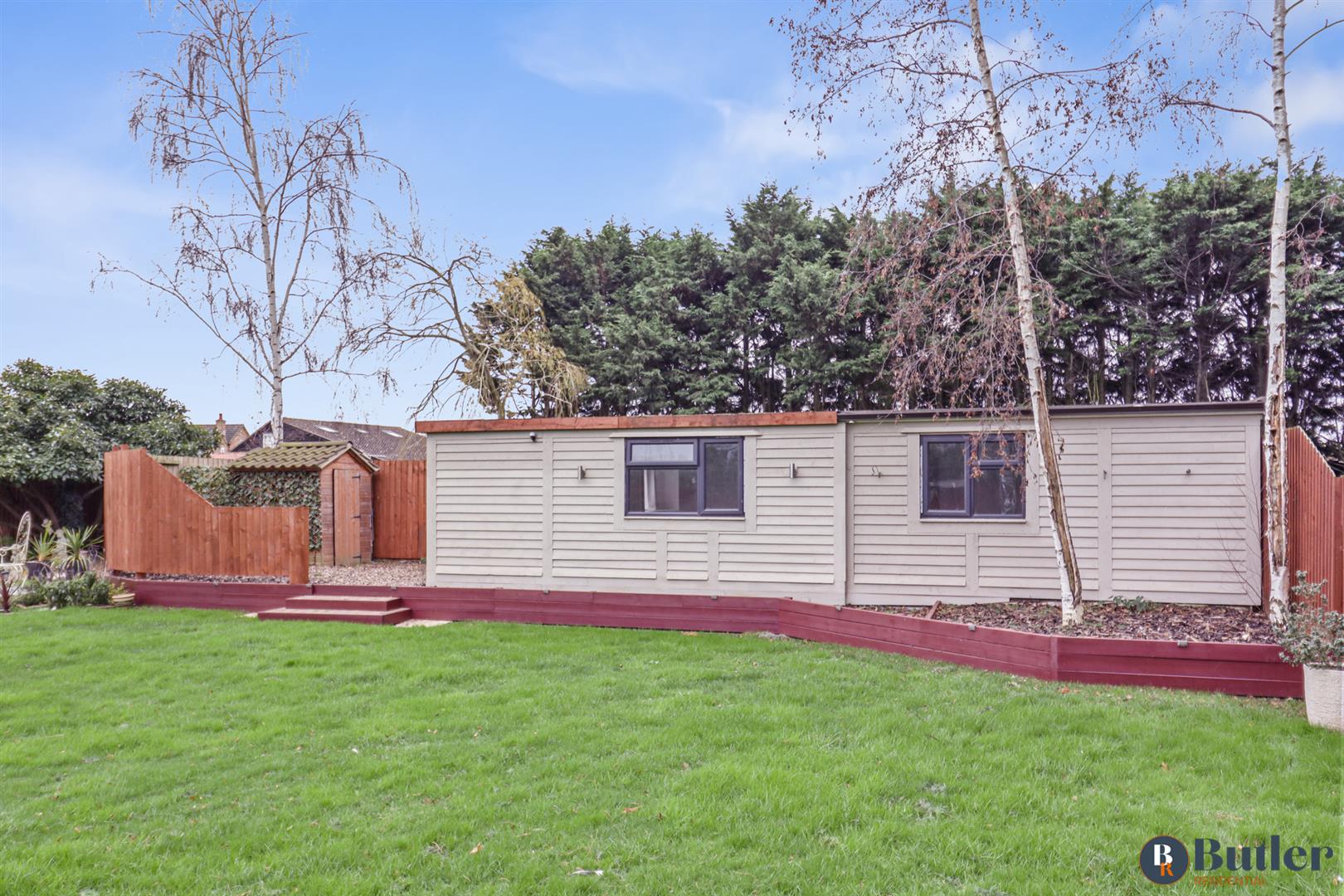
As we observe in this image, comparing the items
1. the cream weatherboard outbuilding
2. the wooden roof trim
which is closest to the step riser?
the cream weatherboard outbuilding

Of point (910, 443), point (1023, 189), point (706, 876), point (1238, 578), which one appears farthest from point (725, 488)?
point (706, 876)

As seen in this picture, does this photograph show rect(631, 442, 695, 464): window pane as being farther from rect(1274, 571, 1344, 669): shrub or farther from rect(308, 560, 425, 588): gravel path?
rect(1274, 571, 1344, 669): shrub

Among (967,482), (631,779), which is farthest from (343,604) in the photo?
(967,482)

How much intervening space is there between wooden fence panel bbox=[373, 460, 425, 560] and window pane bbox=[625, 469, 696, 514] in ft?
18.4

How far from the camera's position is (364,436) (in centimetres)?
2769

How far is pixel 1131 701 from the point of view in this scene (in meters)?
5.66

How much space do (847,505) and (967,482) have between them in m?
1.30

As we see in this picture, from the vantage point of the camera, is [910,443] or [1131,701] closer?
[1131,701]

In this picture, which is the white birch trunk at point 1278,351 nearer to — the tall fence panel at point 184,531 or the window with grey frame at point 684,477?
the window with grey frame at point 684,477

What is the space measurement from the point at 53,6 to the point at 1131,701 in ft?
50.9

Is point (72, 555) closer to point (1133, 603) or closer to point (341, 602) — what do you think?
point (341, 602)

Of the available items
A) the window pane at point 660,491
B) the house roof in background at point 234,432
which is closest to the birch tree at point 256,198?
the window pane at point 660,491

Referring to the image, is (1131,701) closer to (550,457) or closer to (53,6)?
(550,457)

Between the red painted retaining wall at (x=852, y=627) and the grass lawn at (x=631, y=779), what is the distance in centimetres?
29
